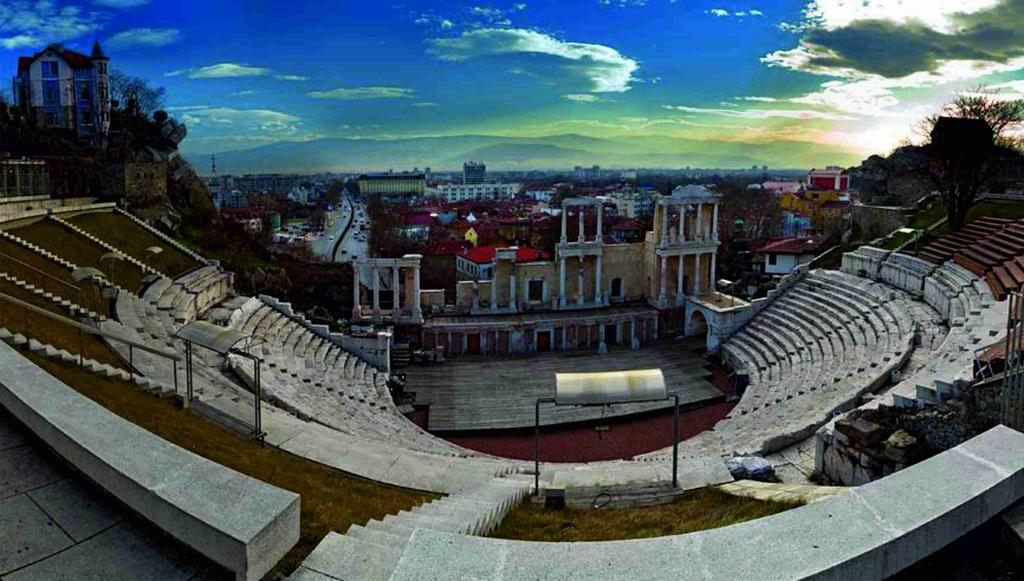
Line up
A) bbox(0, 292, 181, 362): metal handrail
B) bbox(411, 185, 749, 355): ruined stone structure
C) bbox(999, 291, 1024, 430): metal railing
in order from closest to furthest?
1. bbox(999, 291, 1024, 430): metal railing
2. bbox(0, 292, 181, 362): metal handrail
3. bbox(411, 185, 749, 355): ruined stone structure

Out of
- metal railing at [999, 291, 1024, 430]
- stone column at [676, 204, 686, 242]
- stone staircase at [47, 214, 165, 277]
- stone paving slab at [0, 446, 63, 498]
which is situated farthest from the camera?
stone column at [676, 204, 686, 242]

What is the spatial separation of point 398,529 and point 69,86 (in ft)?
199

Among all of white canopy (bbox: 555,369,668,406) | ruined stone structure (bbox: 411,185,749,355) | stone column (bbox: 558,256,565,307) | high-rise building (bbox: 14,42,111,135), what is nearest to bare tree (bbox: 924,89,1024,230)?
ruined stone structure (bbox: 411,185,749,355)

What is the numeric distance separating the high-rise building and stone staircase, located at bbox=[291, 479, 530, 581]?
56.5 m

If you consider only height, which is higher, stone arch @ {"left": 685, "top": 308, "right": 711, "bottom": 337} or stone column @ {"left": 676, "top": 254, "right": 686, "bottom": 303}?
stone column @ {"left": 676, "top": 254, "right": 686, "bottom": 303}

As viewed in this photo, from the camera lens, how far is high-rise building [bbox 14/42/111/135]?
52938 millimetres

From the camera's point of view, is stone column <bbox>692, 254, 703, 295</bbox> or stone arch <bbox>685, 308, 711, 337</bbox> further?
stone column <bbox>692, 254, 703, 295</bbox>

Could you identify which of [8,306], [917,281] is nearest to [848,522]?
[8,306]

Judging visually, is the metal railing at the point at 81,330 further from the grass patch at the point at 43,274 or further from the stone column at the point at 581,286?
the stone column at the point at 581,286

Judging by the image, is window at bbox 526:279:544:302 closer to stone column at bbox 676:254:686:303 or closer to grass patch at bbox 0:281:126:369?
stone column at bbox 676:254:686:303

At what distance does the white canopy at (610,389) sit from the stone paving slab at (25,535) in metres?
6.49

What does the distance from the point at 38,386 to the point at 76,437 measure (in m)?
1.42

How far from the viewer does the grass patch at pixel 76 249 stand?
24.0 m

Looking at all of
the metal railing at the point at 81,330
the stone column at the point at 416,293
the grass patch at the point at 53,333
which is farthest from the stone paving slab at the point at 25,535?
the stone column at the point at 416,293
